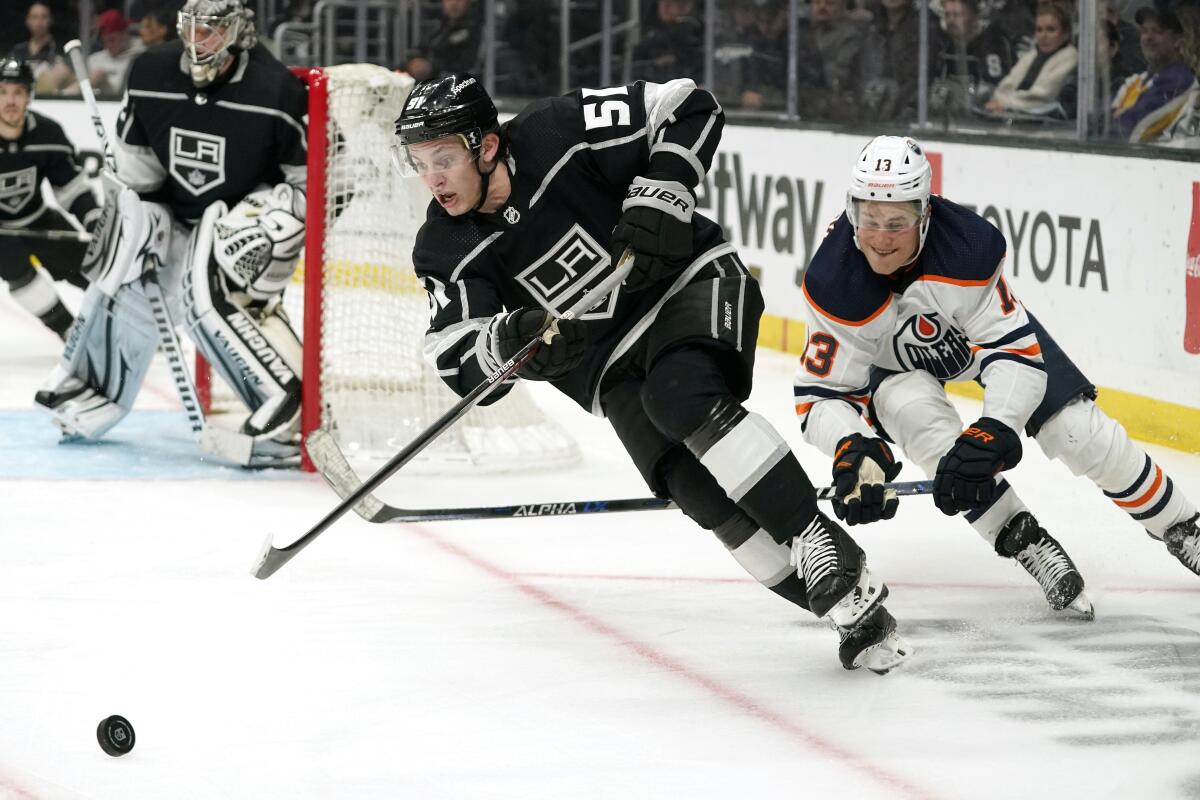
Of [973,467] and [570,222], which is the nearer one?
[973,467]

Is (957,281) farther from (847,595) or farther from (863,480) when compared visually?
(847,595)

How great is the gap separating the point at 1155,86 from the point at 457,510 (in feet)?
9.03

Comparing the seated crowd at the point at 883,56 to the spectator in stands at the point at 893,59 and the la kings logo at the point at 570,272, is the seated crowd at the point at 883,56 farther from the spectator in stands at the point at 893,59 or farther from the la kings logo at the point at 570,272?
the la kings logo at the point at 570,272

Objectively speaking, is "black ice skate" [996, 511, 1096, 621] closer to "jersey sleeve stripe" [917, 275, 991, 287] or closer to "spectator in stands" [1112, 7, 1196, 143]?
"jersey sleeve stripe" [917, 275, 991, 287]

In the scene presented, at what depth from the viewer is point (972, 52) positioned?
19.6ft

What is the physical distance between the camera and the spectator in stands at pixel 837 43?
21.2 ft

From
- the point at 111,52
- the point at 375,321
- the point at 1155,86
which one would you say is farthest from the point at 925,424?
the point at 111,52

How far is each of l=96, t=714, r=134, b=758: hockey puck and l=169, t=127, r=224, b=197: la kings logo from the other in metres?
2.34

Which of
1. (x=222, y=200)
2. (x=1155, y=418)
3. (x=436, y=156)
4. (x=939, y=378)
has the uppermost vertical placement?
(x=436, y=156)

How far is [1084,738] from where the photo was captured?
2.57m

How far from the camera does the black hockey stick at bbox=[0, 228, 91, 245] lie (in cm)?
609

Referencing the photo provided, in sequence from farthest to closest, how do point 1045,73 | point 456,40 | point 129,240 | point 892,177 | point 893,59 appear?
point 456,40
point 893,59
point 1045,73
point 129,240
point 892,177

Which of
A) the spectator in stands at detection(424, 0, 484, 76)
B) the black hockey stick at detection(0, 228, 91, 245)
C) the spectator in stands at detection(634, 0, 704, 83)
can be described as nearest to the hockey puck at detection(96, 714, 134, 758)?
the black hockey stick at detection(0, 228, 91, 245)

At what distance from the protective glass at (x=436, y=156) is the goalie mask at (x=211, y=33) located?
174cm
